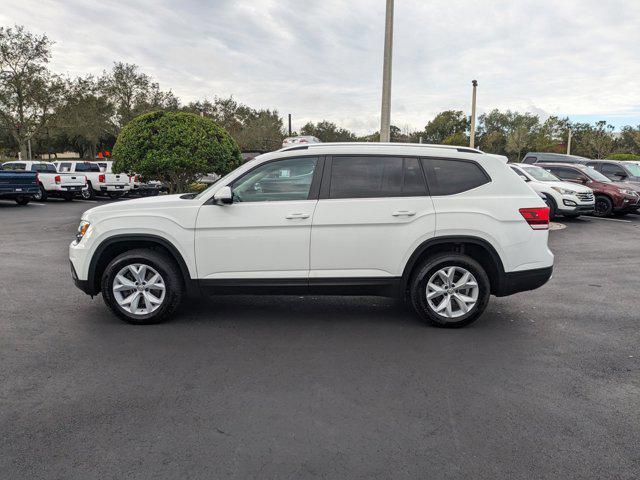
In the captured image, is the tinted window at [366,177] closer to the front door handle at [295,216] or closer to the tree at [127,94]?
the front door handle at [295,216]

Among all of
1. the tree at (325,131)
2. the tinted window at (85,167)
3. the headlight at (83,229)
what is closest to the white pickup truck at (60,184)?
the tinted window at (85,167)

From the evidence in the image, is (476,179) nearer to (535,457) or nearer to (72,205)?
(535,457)

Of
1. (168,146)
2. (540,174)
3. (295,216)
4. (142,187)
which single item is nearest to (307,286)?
(295,216)

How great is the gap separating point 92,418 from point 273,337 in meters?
1.97

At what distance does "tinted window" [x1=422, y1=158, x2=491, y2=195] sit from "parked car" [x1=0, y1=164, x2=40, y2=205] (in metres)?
18.6

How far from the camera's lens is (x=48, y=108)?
1640 inches

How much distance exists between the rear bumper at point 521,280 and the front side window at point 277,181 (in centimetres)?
224

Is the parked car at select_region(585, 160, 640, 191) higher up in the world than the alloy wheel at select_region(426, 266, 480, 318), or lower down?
higher up

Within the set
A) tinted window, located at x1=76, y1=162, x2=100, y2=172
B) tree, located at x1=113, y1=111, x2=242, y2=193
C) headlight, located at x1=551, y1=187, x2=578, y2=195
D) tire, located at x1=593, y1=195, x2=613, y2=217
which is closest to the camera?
tree, located at x1=113, y1=111, x2=242, y2=193

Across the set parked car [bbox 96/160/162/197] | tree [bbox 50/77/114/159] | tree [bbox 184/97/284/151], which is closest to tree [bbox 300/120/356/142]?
tree [bbox 184/97/284/151]

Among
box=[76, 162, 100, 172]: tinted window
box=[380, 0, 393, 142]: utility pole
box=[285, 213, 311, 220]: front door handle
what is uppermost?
box=[380, 0, 393, 142]: utility pole

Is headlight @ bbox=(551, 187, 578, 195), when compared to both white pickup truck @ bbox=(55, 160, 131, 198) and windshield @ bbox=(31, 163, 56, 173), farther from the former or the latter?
windshield @ bbox=(31, 163, 56, 173)

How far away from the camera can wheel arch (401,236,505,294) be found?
5.25 m

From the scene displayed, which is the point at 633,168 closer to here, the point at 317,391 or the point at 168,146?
the point at 168,146
